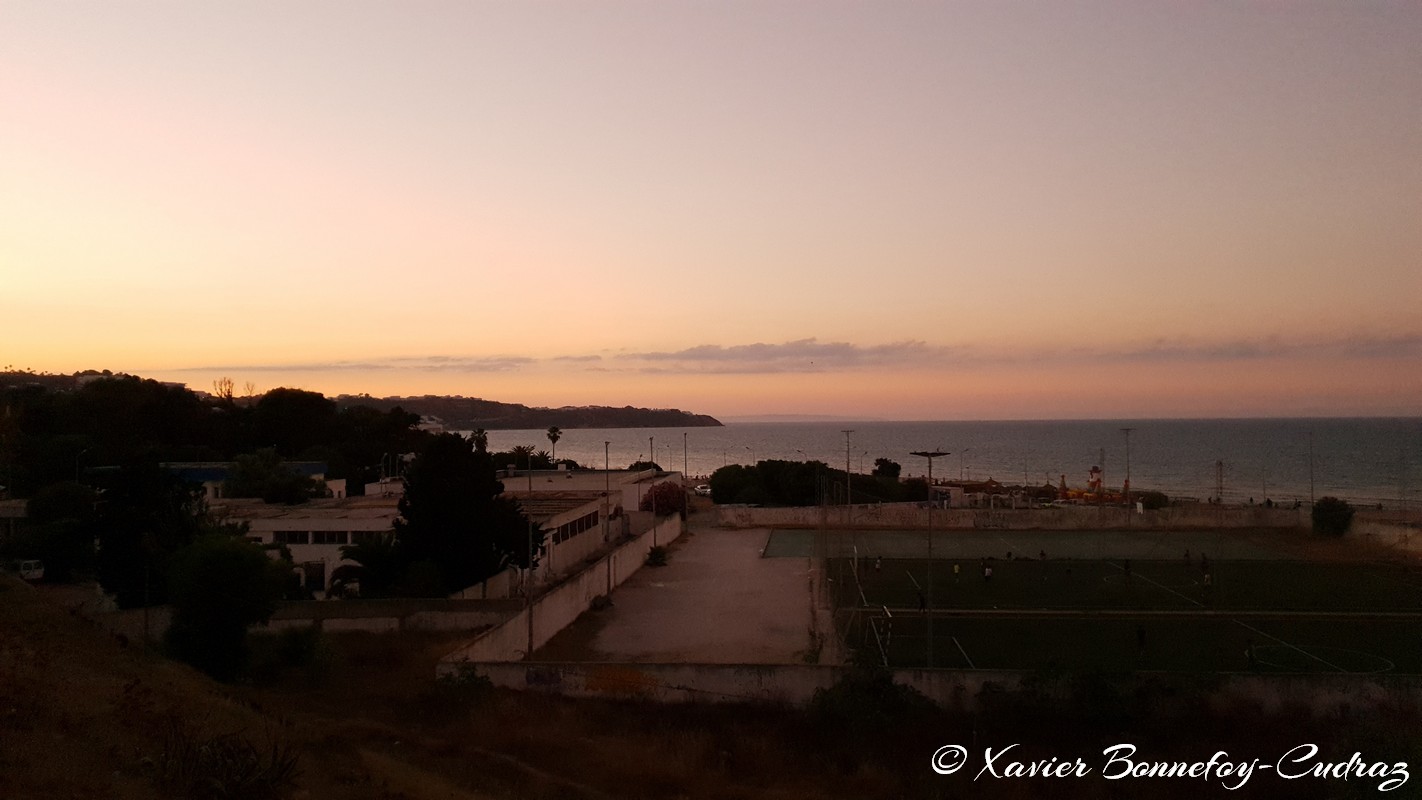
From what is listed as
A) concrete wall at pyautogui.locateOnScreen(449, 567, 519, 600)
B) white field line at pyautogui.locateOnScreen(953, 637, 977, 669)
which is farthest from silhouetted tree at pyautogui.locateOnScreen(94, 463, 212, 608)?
white field line at pyautogui.locateOnScreen(953, 637, 977, 669)

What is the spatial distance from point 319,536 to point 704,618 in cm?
1313

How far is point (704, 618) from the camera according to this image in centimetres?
3105

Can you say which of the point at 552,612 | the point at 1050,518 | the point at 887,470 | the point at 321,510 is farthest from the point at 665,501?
the point at 887,470

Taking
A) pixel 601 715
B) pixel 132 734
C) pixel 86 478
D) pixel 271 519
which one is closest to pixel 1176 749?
pixel 601 715

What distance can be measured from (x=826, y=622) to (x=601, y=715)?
11.0 m

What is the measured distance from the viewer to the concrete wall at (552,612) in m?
22.3

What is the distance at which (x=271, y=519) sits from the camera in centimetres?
3294

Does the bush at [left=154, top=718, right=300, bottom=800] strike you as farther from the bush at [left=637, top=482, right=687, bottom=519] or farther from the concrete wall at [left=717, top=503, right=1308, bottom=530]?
the bush at [left=637, top=482, right=687, bottom=519]

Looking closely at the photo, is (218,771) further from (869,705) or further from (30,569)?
(30,569)

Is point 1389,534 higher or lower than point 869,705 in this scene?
lower

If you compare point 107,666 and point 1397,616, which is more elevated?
point 107,666

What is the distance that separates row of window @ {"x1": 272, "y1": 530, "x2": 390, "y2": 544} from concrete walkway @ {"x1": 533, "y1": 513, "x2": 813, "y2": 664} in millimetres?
8131

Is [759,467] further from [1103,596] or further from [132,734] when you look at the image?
[132,734]

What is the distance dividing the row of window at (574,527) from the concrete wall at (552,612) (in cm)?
227
